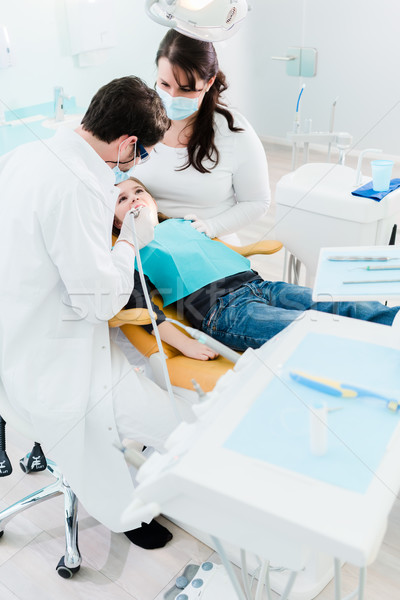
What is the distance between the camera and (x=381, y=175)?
1.91 meters

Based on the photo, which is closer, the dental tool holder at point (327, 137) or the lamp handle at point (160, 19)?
the lamp handle at point (160, 19)

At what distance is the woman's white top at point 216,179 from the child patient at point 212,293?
16cm

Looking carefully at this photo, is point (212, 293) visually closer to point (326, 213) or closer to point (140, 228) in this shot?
point (140, 228)

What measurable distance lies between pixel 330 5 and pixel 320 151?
95 cm

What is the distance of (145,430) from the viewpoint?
1.34m

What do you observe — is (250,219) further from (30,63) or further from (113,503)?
(30,63)

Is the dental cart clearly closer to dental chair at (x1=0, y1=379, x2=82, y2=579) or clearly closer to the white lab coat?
the white lab coat

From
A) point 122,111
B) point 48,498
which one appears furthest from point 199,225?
point 48,498

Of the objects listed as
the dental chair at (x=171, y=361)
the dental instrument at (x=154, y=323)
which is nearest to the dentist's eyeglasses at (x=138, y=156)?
the dental instrument at (x=154, y=323)

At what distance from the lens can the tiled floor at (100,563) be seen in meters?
1.40

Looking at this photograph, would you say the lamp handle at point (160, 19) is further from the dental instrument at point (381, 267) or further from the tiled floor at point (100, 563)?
the tiled floor at point (100, 563)

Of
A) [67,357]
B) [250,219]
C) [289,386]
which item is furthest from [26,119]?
[289,386]

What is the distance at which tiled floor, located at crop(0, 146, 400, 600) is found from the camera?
140 cm

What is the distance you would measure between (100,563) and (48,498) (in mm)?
223
